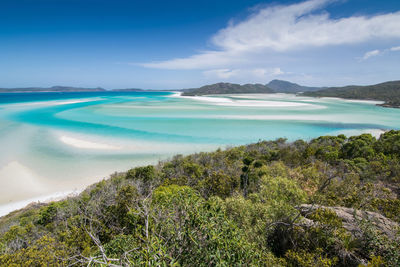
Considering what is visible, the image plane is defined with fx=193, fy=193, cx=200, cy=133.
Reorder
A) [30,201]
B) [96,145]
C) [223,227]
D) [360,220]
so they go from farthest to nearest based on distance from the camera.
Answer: [96,145]
[30,201]
[360,220]
[223,227]

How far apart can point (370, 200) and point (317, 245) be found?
4.35 m

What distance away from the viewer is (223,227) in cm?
455

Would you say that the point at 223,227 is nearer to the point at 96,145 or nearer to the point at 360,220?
the point at 360,220

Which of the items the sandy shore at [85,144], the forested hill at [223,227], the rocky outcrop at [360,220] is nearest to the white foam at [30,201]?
the forested hill at [223,227]

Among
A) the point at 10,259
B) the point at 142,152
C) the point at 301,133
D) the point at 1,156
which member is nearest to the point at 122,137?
the point at 142,152

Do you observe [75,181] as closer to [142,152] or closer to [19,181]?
[19,181]

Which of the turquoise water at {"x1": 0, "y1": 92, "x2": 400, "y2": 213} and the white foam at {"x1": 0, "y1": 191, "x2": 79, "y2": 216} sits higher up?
the turquoise water at {"x1": 0, "y1": 92, "x2": 400, "y2": 213}

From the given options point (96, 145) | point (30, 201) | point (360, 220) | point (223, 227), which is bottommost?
point (30, 201)

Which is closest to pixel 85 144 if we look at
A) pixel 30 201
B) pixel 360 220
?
pixel 30 201

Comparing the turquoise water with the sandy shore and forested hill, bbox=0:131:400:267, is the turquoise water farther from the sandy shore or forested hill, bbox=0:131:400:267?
forested hill, bbox=0:131:400:267

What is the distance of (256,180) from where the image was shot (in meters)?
11.4

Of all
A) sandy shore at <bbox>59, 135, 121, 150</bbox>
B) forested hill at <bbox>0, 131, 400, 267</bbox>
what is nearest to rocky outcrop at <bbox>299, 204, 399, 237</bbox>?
forested hill at <bbox>0, 131, 400, 267</bbox>

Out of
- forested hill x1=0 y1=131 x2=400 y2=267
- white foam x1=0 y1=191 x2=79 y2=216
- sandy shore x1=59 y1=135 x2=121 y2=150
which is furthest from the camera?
sandy shore x1=59 y1=135 x2=121 y2=150

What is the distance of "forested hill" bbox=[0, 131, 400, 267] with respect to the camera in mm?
4172
